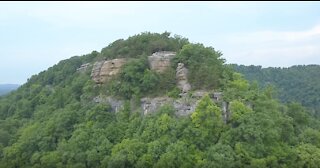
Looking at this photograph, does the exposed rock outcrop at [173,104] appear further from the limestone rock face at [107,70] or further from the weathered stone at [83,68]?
the weathered stone at [83,68]

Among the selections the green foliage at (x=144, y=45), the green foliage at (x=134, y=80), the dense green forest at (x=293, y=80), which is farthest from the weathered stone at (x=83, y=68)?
the dense green forest at (x=293, y=80)

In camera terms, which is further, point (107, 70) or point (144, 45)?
point (144, 45)

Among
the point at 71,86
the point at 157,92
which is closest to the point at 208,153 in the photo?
the point at 157,92

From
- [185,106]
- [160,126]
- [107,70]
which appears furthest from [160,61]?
[160,126]

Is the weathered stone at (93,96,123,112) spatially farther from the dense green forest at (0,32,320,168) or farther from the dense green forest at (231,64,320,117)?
the dense green forest at (231,64,320,117)

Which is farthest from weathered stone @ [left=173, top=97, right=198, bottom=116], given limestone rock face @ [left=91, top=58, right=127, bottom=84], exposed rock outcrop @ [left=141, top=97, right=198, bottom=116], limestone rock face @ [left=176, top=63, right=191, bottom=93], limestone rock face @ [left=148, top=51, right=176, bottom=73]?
limestone rock face @ [left=91, top=58, right=127, bottom=84]

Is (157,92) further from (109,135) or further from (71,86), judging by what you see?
(71,86)

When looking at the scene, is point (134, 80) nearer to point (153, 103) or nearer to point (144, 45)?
point (153, 103)
